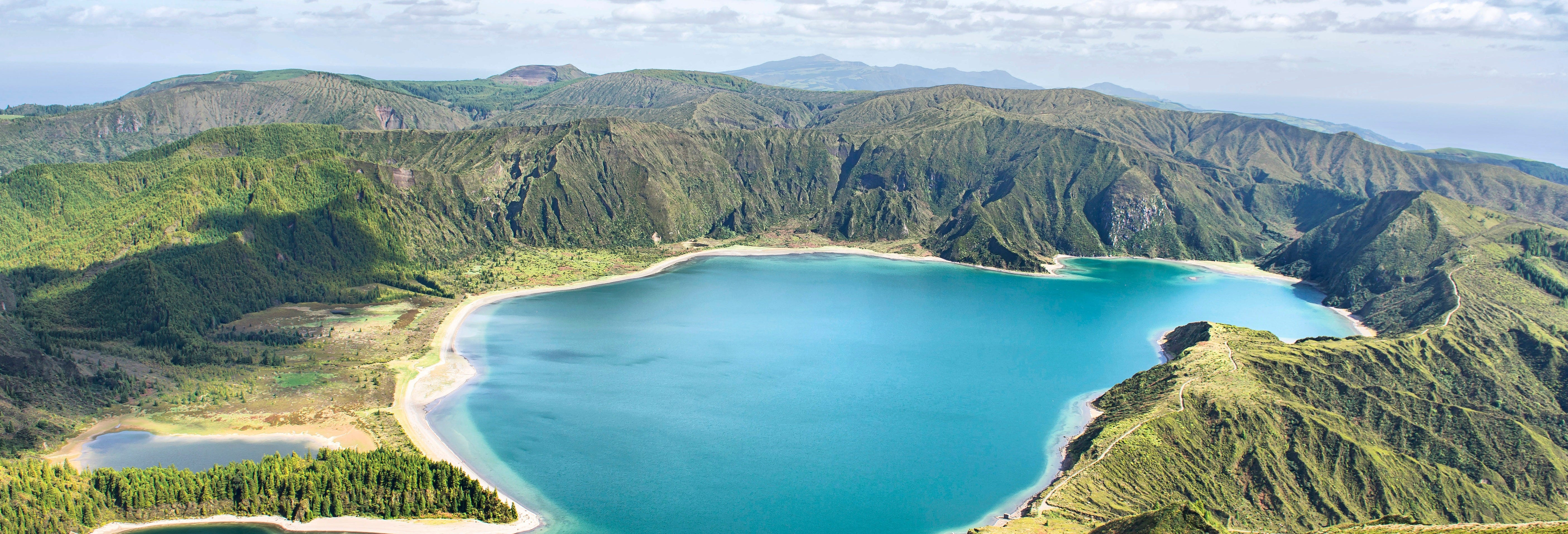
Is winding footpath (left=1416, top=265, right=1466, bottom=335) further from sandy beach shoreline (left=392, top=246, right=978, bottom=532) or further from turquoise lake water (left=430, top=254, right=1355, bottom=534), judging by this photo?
sandy beach shoreline (left=392, top=246, right=978, bottom=532)

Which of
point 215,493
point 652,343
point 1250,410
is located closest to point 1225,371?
point 1250,410

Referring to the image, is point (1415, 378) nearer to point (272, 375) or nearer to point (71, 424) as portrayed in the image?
point (272, 375)

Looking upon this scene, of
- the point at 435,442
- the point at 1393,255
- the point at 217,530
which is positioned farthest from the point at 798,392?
the point at 1393,255

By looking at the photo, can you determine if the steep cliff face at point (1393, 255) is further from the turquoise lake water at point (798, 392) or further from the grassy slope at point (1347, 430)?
the grassy slope at point (1347, 430)

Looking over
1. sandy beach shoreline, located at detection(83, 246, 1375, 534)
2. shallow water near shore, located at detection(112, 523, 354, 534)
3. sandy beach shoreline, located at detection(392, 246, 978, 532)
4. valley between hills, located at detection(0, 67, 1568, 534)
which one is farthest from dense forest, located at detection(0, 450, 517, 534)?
sandy beach shoreline, located at detection(392, 246, 978, 532)

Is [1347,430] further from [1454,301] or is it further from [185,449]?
[185,449]

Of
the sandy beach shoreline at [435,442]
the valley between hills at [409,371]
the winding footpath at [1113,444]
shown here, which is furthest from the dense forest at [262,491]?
the winding footpath at [1113,444]
